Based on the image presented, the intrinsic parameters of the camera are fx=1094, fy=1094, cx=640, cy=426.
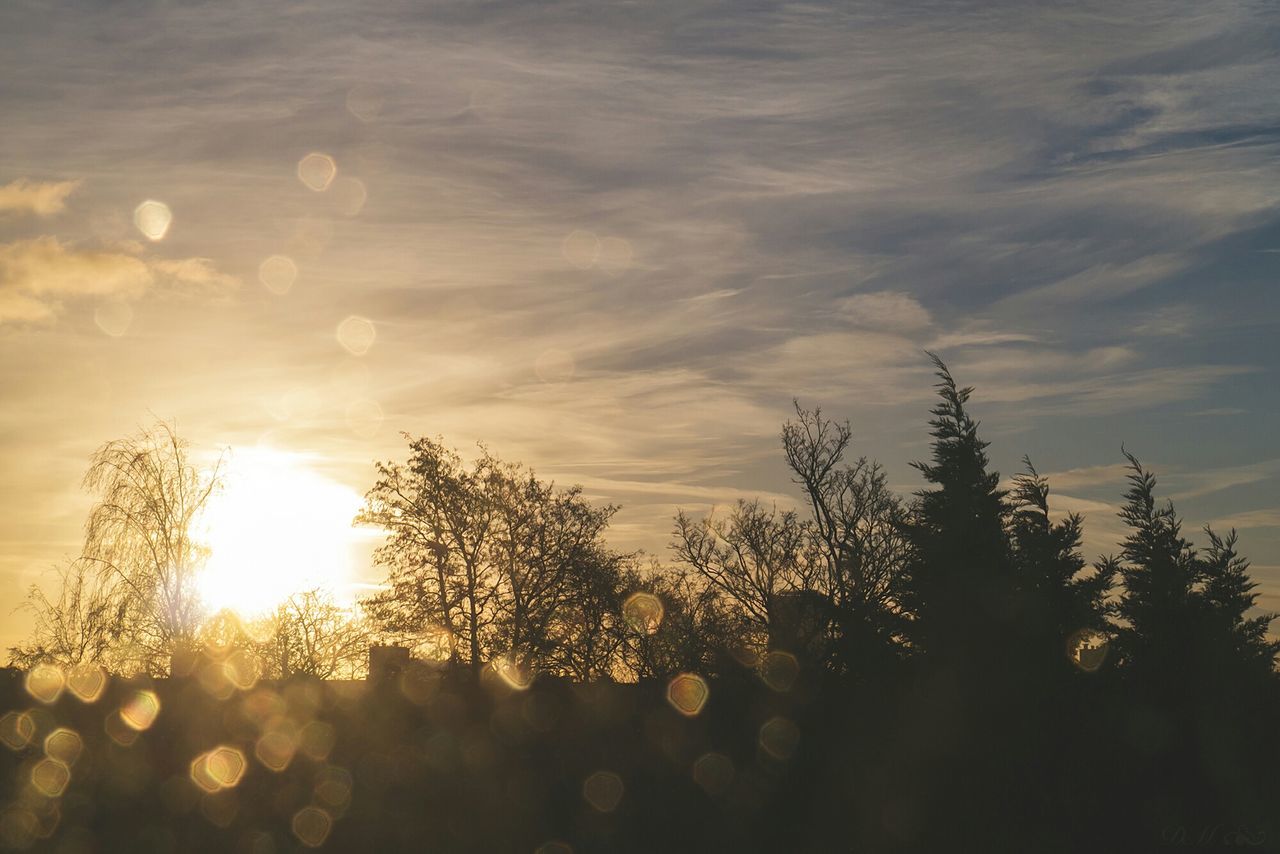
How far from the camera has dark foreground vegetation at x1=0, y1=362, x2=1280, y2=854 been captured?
1717 cm

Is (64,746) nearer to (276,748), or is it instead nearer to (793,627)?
(276,748)

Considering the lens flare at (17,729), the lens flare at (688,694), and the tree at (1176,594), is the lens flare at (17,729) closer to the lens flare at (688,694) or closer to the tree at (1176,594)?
the lens flare at (688,694)

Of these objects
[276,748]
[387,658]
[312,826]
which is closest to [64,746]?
[276,748]

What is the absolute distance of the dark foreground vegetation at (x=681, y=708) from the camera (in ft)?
56.3

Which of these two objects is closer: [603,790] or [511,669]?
[603,790]

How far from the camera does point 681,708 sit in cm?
2317

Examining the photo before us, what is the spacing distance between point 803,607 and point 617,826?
1485 centimetres

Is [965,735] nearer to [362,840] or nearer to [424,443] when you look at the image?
[362,840]

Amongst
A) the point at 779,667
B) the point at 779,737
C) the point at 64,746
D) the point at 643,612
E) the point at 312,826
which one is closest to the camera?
the point at 312,826

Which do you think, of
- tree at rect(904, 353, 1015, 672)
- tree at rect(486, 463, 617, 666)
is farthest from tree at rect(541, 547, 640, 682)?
tree at rect(904, 353, 1015, 672)

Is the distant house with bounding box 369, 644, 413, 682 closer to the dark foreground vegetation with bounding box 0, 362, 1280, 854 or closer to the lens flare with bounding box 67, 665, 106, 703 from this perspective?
the dark foreground vegetation with bounding box 0, 362, 1280, 854

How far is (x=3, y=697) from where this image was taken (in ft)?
75.9

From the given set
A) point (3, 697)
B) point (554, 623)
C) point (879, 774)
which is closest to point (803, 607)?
point (554, 623)

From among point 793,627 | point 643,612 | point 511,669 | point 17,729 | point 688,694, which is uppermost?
point 643,612
